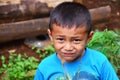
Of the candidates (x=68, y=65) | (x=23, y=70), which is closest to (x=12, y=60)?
(x=23, y=70)

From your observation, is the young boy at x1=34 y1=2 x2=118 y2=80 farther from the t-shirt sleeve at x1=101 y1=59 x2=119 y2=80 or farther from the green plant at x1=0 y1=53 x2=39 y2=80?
the green plant at x1=0 y1=53 x2=39 y2=80

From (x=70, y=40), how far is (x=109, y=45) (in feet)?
4.71

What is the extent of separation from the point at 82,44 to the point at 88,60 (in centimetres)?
18

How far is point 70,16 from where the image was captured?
7.70 feet

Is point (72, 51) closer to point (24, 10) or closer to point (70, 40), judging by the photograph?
point (70, 40)

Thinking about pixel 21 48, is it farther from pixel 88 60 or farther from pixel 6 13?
pixel 88 60

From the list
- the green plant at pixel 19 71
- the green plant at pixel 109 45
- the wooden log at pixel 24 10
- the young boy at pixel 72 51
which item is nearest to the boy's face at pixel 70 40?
the young boy at pixel 72 51

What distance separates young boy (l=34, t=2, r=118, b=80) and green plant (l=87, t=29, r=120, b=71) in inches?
44.4

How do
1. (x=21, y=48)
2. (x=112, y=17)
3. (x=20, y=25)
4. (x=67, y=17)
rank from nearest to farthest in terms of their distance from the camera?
(x=67, y=17), (x=20, y=25), (x=21, y=48), (x=112, y=17)

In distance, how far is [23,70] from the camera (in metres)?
4.34

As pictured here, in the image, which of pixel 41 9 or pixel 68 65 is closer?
pixel 68 65

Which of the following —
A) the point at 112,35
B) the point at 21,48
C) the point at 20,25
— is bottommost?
the point at 21,48

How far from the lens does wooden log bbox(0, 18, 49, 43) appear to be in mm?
5270

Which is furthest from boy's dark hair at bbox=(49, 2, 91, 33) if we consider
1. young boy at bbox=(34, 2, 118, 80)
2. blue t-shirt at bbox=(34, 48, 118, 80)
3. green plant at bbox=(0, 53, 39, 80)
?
green plant at bbox=(0, 53, 39, 80)
